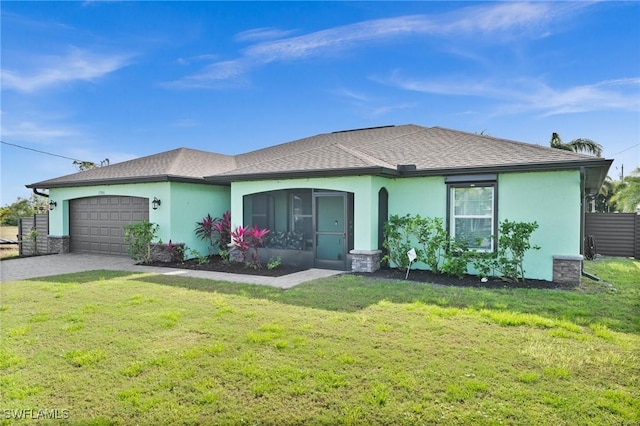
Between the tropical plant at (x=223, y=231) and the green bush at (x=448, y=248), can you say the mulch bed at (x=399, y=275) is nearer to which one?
the green bush at (x=448, y=248)

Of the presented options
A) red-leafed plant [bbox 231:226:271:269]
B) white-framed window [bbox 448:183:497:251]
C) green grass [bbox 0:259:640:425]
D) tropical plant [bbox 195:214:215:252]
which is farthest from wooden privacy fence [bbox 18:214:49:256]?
white-framed window [bbox 448:183:497:251]

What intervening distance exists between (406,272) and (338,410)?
6875 millimetres

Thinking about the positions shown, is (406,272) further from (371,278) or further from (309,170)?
(309,170)

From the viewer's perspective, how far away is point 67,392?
135 inches

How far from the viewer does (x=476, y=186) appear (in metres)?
9.45

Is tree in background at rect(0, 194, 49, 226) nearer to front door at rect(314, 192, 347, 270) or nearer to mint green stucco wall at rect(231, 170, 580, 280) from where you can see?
front door at rect(314, 192, 347, 270)

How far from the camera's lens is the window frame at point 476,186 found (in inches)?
362

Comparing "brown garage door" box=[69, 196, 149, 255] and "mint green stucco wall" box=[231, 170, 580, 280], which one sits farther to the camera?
"brown garage door" box=[69, 196, 149, 255]

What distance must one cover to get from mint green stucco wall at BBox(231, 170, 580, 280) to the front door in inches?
24.9

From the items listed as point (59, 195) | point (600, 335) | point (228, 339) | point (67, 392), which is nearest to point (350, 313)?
point (228, 339)

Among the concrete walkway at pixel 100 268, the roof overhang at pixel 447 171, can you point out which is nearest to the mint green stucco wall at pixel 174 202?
the concrete walkway at pixel 100 268

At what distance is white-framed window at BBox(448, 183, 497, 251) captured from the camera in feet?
30.6

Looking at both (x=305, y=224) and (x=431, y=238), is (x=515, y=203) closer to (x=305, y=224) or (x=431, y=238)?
(x=431, y=238)

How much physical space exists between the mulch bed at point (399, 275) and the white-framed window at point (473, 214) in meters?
1.02
